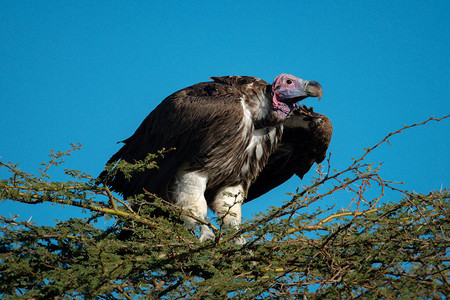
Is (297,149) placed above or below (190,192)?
above

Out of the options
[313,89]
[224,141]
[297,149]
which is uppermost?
[313,89]

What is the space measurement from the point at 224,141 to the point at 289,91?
1.02 m

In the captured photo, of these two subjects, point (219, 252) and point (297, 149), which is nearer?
point (219, 252)

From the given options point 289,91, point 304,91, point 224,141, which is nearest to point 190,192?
point 224,141

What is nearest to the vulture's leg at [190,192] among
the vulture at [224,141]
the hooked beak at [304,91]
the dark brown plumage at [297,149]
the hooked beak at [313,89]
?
the vulture at [224,141]

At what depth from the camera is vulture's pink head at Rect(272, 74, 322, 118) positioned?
633 centimetres

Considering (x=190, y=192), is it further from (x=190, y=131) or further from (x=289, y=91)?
(x=289, y=91)

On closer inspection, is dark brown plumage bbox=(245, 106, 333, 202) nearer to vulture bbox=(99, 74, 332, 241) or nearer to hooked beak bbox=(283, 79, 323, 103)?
vulture bbox=(99, 74, 332, 241)

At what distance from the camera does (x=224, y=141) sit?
5836 mm

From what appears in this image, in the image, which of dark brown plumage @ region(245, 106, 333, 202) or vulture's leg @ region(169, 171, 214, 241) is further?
dark brown plumage @ region(245, 106, 333, 202)

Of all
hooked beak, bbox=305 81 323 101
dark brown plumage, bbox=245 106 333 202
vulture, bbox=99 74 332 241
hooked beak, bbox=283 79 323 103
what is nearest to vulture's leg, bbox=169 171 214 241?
vulture, bbox=99 74 332 241

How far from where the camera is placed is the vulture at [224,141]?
5.76 m

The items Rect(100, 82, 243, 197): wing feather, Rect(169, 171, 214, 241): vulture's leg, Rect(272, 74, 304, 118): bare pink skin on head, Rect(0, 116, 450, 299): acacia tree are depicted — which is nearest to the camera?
Rect(0, 116, 450, 299): acacia tree

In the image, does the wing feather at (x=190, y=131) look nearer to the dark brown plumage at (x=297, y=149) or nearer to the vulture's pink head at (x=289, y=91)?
the vulture's pink head at (x=289, y=91)
